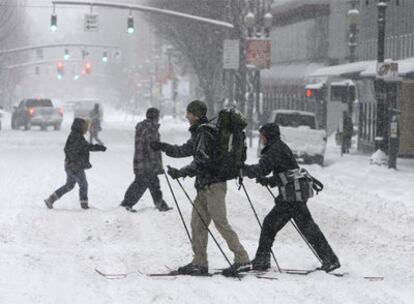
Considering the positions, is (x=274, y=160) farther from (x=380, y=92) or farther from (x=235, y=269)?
(x=380, y=92)

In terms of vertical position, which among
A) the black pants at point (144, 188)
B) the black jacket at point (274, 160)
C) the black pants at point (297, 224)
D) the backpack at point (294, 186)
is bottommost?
the black pants at point (144, 188)

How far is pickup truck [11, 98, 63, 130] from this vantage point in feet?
168

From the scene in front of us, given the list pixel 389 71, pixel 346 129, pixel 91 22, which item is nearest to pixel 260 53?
pixel 346 129

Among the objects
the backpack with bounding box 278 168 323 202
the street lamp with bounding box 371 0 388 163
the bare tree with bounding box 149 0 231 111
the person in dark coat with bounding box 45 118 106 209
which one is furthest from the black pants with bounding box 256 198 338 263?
the bare tree with bounding box 149 0 231 111

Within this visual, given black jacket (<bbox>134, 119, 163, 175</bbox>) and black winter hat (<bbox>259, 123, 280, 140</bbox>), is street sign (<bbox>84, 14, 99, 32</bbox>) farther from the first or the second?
black winter hat (<bbox>259, 123, 280, 140</bbox>)

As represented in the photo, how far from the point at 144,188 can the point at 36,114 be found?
37.0m

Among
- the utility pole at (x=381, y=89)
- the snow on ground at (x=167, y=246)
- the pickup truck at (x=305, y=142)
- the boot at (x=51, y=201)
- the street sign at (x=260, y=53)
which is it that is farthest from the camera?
the street sign at (x=260, y=53)

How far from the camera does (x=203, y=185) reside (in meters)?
9.47

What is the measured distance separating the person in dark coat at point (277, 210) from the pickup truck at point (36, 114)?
42.0 m

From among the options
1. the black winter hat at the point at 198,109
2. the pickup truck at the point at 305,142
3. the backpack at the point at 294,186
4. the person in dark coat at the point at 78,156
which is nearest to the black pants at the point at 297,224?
the backpack at the point at 294,186

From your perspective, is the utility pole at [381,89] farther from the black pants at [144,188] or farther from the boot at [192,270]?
the boot at [192,270]

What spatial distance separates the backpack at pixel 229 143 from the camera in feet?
30.0

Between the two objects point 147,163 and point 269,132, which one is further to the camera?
point 147,163

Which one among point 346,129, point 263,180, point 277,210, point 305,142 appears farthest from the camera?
point 346,129
